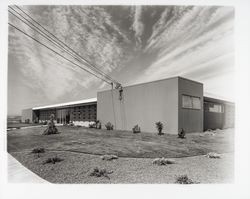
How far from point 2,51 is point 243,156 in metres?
8.25

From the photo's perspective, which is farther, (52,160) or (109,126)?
(109,126)

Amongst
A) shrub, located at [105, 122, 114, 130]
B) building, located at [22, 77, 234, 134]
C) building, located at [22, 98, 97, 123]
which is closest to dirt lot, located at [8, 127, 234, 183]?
building, located at [22, 77, 234, 134]

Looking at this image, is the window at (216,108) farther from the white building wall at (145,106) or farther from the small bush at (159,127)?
the small bush at (159,127)

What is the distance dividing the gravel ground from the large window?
4266 millimetres

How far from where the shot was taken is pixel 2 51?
566 cm

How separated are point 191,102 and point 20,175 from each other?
877 cm

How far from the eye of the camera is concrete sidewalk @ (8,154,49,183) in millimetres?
4723

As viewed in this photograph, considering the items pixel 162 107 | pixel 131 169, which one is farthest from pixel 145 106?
pixel 131 169

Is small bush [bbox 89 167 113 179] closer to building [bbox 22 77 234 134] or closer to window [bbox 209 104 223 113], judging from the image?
building [bbox 22 77 234 134]

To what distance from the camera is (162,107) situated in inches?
387

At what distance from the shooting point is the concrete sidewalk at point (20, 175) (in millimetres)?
4723

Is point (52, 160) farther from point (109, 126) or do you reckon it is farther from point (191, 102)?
point (191, 102)
